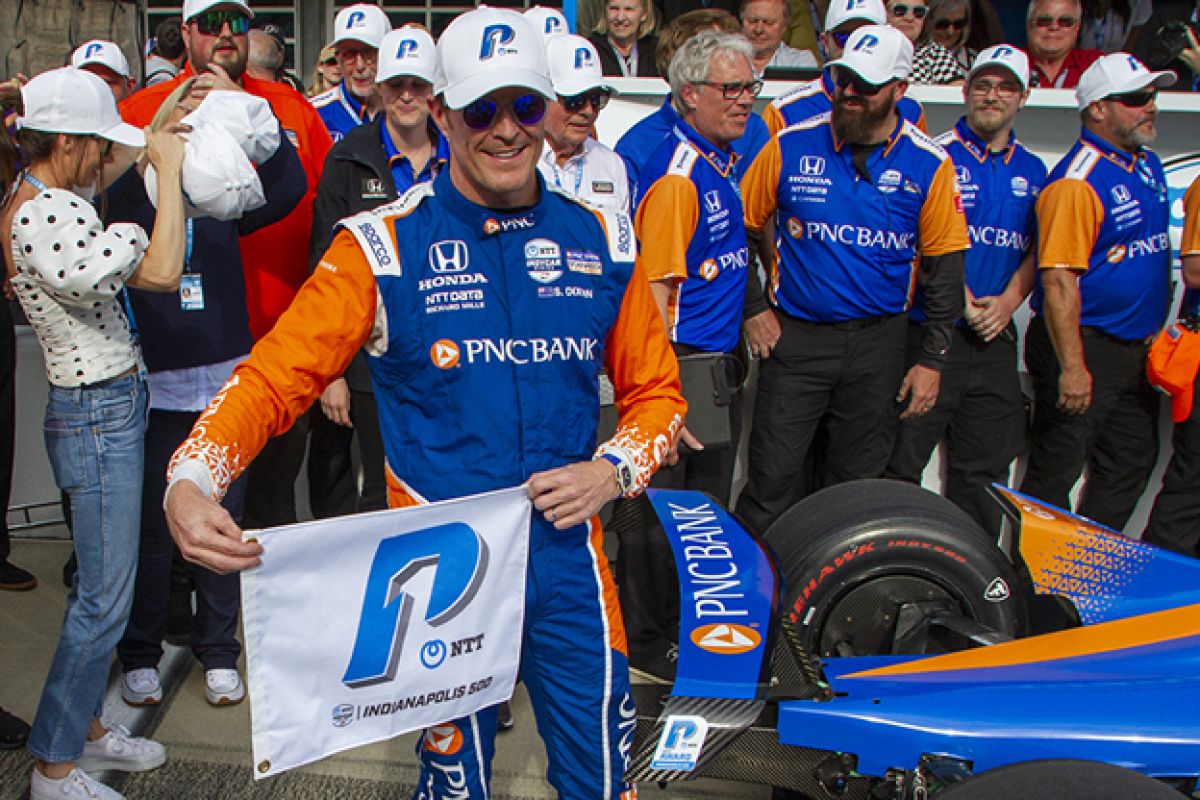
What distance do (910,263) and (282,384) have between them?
2.98 metres

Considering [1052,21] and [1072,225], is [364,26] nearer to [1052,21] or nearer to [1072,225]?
[1072,225]

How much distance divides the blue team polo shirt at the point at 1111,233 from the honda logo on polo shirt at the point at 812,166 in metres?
1.10

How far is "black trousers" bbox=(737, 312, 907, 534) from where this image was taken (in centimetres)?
443

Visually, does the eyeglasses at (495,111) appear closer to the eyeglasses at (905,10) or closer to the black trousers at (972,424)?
the black trousers at (972,424)

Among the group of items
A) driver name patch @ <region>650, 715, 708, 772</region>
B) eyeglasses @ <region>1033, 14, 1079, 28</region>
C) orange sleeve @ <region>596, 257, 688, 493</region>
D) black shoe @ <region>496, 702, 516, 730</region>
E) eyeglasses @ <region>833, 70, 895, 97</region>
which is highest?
eyeglasses @ <region>1033, 14, 1079, 28</region>

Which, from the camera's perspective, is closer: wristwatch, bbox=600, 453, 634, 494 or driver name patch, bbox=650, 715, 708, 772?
wristwatch, bbox=600, 453, 634, 494

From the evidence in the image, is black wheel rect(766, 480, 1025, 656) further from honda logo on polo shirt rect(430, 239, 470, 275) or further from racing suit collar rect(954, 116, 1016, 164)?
racing suit collar rect(954, 116, 1016, 164)

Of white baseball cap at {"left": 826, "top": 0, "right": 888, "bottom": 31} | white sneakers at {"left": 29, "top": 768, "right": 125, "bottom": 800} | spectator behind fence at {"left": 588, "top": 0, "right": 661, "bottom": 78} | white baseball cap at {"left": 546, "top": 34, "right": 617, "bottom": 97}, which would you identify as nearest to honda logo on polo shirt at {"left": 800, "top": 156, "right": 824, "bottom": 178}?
white baseball cap at {"left": 546, "top": 34, "right": 617, "bottom": 97}

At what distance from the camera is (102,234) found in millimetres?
2834

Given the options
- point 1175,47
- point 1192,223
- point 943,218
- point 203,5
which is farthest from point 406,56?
point 1175,47

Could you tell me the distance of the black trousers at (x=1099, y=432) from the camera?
193 inches

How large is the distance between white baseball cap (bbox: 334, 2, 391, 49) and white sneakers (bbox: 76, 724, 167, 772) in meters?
3.11

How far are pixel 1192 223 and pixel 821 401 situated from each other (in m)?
1.75

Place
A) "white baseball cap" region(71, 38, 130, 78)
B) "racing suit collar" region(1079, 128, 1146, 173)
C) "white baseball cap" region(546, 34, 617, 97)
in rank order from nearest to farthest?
1. "white baseball cap" region(546, 34, 617, 97)
2. "racing suit collar" region(1079, 128, 1146, 173)
3. "white baseball cap" region(71, 38, 130, 78)
